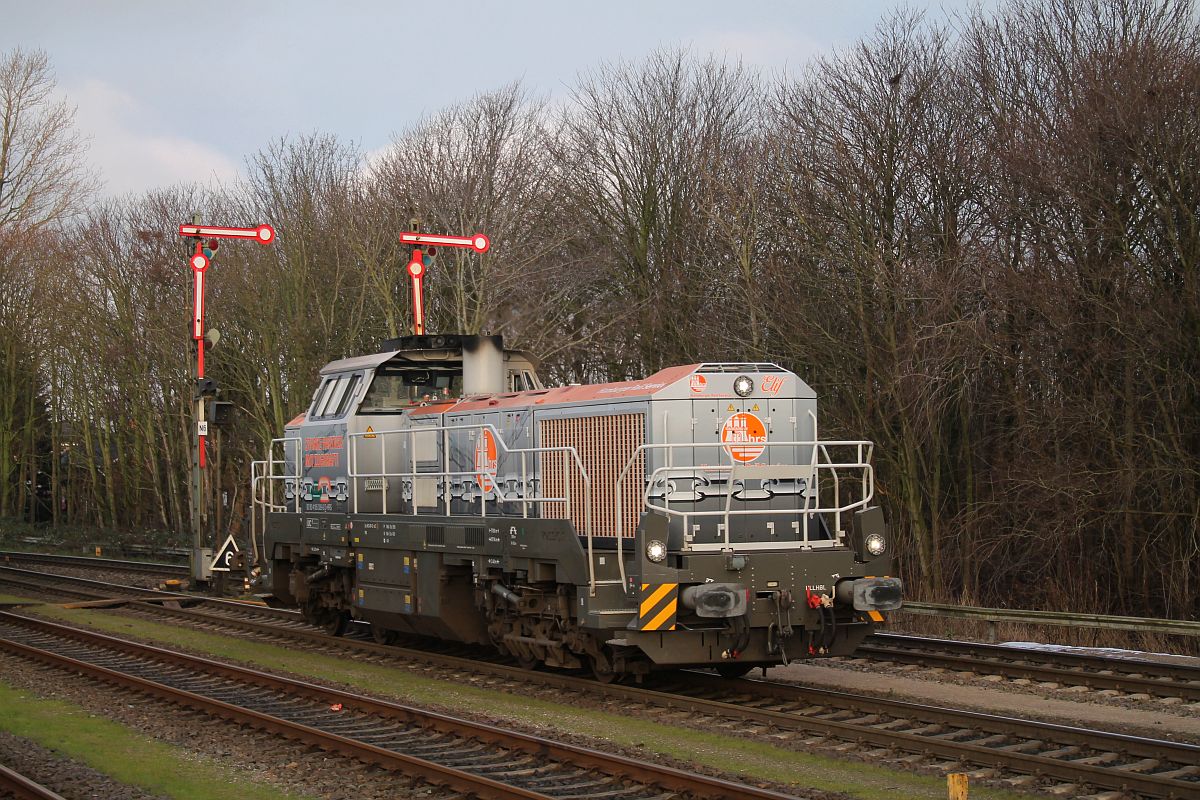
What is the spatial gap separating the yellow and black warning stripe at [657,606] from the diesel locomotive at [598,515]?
15 mm

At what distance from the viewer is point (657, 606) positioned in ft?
31.5

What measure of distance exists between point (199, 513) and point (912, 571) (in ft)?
40.6

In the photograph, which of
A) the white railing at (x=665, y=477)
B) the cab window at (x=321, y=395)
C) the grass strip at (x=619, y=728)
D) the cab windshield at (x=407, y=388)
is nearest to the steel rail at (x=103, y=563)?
the grass strip at (x=619, y=728)

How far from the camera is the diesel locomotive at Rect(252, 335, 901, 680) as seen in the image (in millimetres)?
9906

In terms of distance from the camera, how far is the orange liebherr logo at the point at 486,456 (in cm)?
1226

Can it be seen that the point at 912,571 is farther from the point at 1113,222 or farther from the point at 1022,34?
the point at 1022,34

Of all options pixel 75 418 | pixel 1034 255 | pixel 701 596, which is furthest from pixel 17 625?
pixel 75 418

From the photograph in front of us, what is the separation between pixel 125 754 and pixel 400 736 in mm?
1983

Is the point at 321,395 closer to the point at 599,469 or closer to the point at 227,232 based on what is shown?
the point at 599,469

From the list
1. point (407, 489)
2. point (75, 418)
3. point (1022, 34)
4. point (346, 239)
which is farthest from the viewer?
point (75, 418)

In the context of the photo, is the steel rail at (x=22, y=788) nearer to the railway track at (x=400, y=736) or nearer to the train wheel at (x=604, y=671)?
the railway track at (x=400, y=736)

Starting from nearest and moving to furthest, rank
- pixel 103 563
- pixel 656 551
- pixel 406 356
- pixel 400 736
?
pixel 400 736 → pixel 656 551 → pixel 406 356 → pixel 103 563

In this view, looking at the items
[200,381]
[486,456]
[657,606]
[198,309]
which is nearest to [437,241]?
[198,309]

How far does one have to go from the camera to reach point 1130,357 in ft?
54.3
